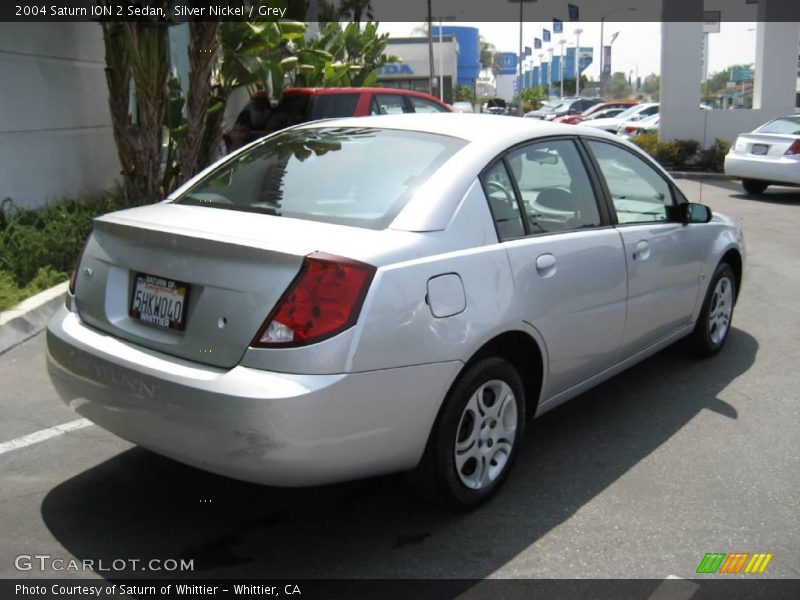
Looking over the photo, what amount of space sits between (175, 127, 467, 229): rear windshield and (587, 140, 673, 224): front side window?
120 centimetres

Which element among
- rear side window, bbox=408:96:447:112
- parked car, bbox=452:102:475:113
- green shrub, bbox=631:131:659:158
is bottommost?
green shrub, bbox=631:131:659:158

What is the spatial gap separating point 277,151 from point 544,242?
1.42 meters

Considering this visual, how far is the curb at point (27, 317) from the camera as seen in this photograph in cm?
598

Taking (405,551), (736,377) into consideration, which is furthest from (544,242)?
(736,377)

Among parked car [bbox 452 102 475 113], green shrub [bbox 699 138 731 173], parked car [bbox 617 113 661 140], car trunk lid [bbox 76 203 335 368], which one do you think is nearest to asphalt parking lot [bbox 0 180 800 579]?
car trunk lid [bbox 76 203 335 368]

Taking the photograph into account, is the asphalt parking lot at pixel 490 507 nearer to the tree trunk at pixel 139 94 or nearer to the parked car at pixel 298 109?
the tree trunk at pixel 139 94

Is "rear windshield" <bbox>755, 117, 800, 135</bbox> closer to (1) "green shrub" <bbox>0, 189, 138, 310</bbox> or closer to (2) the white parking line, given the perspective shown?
(1) "green shrub" <bbox>0, 189, 138, 310</bbox>

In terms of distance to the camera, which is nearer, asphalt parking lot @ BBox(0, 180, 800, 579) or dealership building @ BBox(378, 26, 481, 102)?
asphalt parking lot @ BBox(0, 180, 800, 579)

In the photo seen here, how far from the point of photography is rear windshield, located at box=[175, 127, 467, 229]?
356 cm

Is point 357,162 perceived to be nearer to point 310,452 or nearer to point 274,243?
point 274,243

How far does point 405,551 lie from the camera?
11.0 feet

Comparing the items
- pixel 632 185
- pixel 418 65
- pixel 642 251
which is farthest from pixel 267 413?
pixel 418 65

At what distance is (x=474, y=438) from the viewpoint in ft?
11.9

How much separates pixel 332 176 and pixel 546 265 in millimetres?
1060
